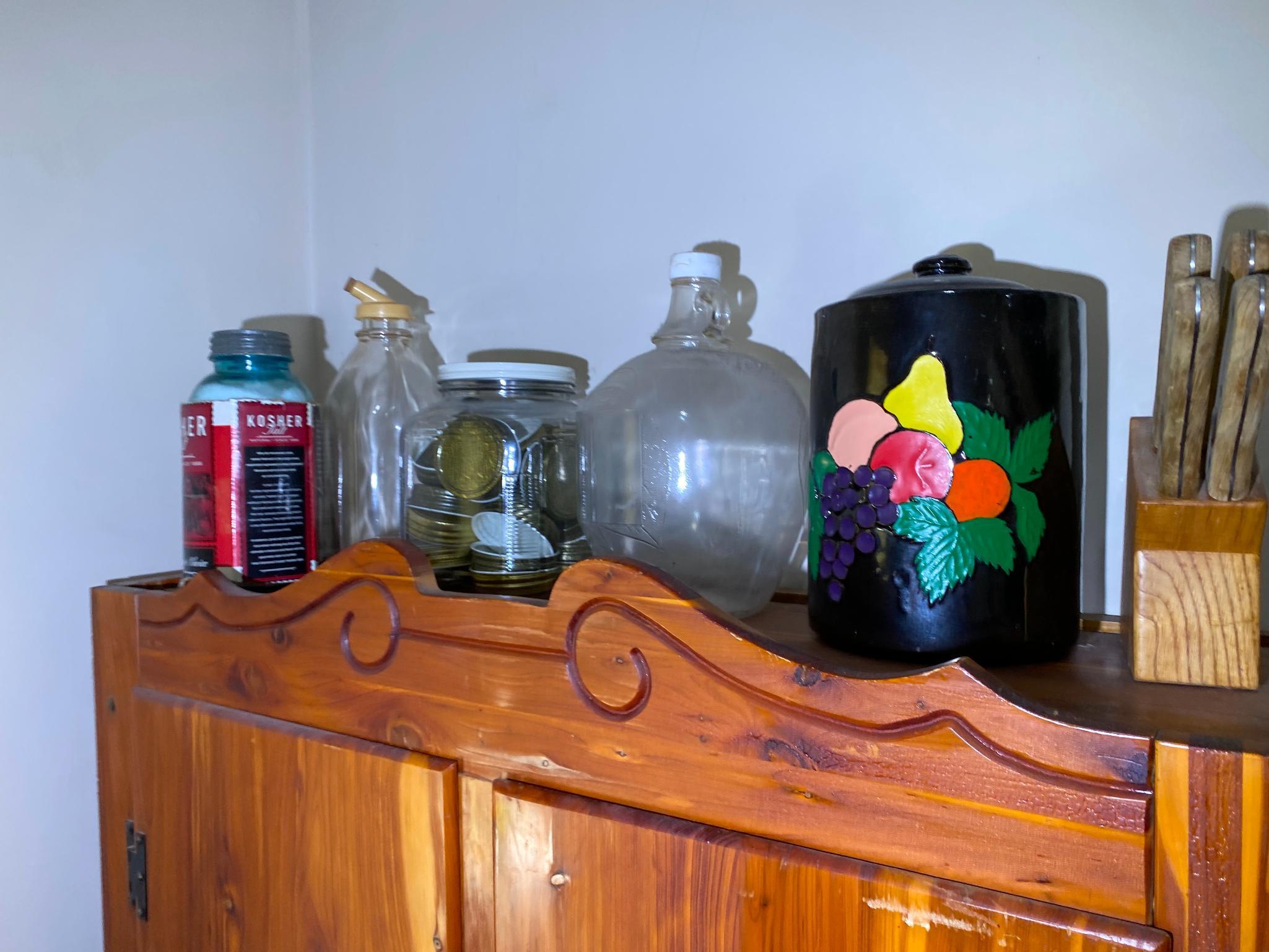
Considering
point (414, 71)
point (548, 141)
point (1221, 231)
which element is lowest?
point (1221, 231)

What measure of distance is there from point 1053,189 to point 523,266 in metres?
0.51

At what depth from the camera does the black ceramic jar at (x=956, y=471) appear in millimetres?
501

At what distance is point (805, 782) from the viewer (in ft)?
1.54

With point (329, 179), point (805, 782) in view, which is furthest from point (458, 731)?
point (329, 179)

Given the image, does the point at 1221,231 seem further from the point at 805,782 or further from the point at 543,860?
the point at 543,860

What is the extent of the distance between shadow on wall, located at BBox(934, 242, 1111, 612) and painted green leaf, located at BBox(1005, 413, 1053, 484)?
6.5 inches

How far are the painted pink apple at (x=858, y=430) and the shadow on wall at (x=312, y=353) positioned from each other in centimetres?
73

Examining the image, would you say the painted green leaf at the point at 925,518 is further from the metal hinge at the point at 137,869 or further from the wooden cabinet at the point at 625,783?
the metal hinge at the point at 137,869

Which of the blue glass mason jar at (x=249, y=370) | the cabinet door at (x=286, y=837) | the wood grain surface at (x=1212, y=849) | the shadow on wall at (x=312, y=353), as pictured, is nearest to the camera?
the wood grain surface at (x=1212, y=849)

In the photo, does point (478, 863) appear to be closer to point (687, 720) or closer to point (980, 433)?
point (687, 720)

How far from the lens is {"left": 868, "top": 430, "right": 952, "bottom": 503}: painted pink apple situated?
1.64 feet

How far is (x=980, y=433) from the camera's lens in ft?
1.64

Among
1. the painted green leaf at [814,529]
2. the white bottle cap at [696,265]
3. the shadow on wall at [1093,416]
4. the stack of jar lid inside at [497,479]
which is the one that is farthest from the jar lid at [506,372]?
the shadow on wall at [1093,416]

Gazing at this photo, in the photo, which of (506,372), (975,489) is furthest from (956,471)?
(506,372)
